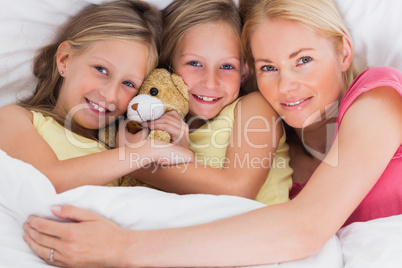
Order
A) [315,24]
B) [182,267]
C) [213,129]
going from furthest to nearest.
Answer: [213,129]
[315,24]
[182,267]

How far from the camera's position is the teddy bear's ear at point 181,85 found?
141cm

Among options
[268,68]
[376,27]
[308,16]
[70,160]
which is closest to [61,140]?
[70,160]

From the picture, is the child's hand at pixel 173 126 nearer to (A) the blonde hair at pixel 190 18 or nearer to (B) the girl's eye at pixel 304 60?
(A) the blonde hair at pixel 190 18

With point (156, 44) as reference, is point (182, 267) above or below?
below

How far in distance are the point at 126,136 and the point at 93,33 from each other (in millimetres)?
342

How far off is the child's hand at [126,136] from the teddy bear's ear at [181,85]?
0.55 feet

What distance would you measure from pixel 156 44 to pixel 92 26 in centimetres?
21

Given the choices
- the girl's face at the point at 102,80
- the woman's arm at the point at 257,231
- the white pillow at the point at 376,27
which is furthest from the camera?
the white pillow at the point at 376,27

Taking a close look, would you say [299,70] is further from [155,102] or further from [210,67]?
[155,102]

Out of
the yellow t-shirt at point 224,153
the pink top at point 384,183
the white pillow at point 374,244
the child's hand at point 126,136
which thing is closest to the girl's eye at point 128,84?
the child's hand at point 126,136

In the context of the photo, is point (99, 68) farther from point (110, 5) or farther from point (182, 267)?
point (182, 267)

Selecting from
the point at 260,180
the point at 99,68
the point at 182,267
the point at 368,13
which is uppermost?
the point at 368,13

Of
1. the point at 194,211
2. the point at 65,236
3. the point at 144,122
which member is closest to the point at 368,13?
the point at 144,122

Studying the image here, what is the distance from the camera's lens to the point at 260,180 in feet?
4.35
